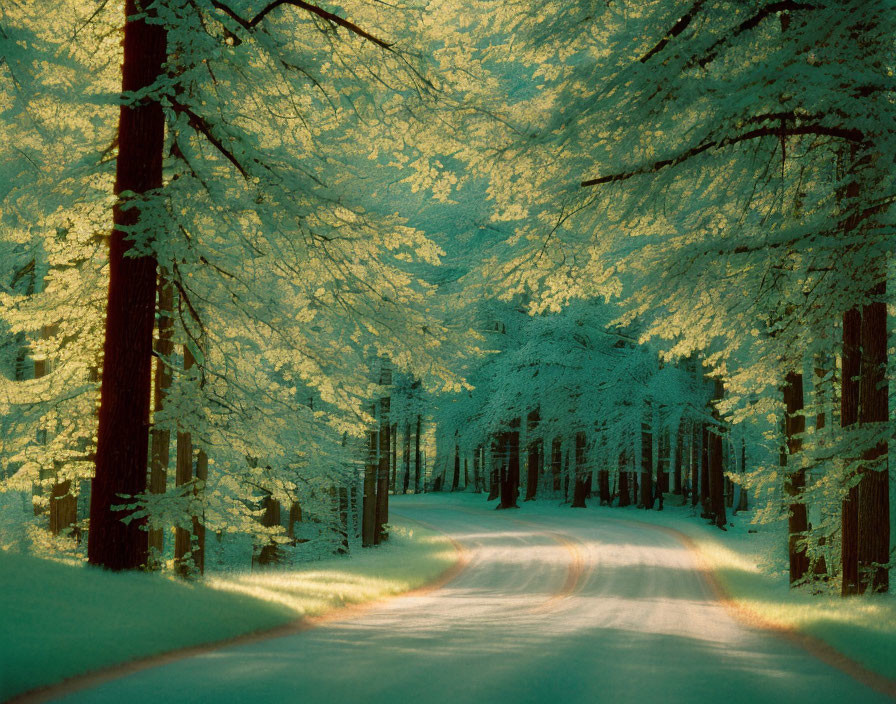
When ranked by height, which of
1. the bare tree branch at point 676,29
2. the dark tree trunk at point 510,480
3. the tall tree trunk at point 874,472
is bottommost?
the dark tree trunk at point 510,480

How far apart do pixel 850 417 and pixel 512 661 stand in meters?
6.75

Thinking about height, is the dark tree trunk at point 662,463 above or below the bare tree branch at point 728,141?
below

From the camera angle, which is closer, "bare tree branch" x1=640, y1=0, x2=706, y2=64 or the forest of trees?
the forest of trees

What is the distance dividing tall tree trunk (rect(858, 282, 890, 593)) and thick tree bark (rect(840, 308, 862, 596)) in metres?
0.13

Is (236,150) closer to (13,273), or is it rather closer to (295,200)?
(295,200)

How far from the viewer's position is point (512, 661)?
18.5 ft

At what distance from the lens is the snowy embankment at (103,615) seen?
→ 4918 millimetres

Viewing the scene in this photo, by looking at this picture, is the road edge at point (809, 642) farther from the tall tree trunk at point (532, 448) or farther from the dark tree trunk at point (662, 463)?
the dark tree trunk at point (662, 463)

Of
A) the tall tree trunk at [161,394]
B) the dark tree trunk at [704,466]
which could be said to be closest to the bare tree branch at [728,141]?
the tall tree trunk at [161,394]

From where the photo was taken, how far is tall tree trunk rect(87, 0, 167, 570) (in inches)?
287

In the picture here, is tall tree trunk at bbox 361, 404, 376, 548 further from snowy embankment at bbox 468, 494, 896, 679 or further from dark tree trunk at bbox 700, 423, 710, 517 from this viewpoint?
dark tree trunk at bbox 700, 423, 710, 517

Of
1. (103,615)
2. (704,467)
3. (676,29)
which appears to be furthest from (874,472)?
(704,467)

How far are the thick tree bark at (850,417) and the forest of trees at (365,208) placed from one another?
0.04 m

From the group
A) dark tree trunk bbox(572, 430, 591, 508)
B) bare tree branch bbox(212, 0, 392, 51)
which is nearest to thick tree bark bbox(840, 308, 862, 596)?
bare tree branch bbox(212, 0, 392, 51)
